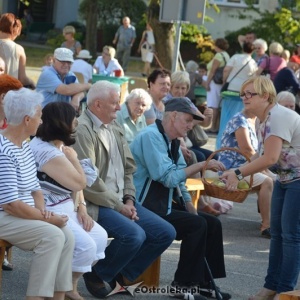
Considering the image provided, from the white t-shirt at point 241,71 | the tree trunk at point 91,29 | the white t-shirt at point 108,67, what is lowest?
the tree trunk at point 91,29

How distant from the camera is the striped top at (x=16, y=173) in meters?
5.43

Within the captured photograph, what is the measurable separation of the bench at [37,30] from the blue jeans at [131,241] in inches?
1554

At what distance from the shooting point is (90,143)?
A: 21.3ft

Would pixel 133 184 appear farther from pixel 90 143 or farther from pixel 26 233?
pixel 26 233

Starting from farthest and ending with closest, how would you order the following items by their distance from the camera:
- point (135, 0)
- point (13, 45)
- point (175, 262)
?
point (135, 0) < point (13, 45) < point (175, 262)

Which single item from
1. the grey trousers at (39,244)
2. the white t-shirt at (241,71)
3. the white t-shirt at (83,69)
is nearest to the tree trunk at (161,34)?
the white t-shirt at (83,69)

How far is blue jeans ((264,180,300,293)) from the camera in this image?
6387mm

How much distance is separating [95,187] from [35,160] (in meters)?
0.64

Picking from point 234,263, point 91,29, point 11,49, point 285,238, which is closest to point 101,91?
point 285,238

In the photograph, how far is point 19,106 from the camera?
5.67 m

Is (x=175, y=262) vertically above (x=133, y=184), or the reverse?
(x=133, y=184)

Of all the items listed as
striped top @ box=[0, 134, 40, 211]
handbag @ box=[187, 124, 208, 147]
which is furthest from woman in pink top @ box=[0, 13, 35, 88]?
striped top @ box=[0, 134, 40, 211]

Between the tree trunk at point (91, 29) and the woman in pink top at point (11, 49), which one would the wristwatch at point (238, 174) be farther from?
the tree trunk at point (91, 29)

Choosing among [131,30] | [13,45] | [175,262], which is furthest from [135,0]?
[175,262]
